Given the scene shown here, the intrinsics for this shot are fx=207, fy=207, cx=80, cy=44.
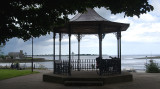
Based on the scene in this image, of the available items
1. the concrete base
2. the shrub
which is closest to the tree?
the concrete base

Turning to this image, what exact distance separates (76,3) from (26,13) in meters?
3.04

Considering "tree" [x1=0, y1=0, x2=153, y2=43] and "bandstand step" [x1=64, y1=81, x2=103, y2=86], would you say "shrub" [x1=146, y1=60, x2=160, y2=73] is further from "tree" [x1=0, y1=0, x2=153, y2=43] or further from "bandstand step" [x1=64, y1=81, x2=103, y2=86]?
"tree" [x1=0, y1=0, x2=153, y2=43]

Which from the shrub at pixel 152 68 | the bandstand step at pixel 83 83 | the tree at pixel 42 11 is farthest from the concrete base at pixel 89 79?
the shrub at pixel 152 68

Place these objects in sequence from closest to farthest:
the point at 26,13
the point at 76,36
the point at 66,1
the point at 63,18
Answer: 1. the point at 66,1
2. the point at 26,13
3. the point at 63,18
4. the point at 76,36

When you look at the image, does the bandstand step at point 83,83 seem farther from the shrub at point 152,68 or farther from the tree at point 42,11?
the shrub at point 152,68

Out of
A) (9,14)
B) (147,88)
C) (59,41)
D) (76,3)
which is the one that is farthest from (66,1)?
(59,41)

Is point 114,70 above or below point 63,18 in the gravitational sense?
below

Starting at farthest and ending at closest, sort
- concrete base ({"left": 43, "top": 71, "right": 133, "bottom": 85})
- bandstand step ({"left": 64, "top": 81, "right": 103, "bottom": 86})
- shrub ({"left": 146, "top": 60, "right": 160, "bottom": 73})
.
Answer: shrub ({"left": 146, "top": 60, "right": 160, "bottom": 73}) → concrete base ({"left": 43, "top": 71, "right": 133, "bottom": 85}) → bandstand step ({"left": 64, "top": 81, "right": 103, "bottom": 86})

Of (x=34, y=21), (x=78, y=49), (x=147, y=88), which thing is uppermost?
(x=34, y=21)

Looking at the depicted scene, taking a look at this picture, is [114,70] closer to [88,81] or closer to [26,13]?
[88,81]

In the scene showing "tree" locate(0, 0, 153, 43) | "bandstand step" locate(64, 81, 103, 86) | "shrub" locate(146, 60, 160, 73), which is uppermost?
"tree" locate(0, 0, 153, 43)

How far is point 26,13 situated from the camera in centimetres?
1105

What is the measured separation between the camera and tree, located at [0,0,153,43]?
31.5ft

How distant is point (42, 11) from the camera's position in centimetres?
1102
